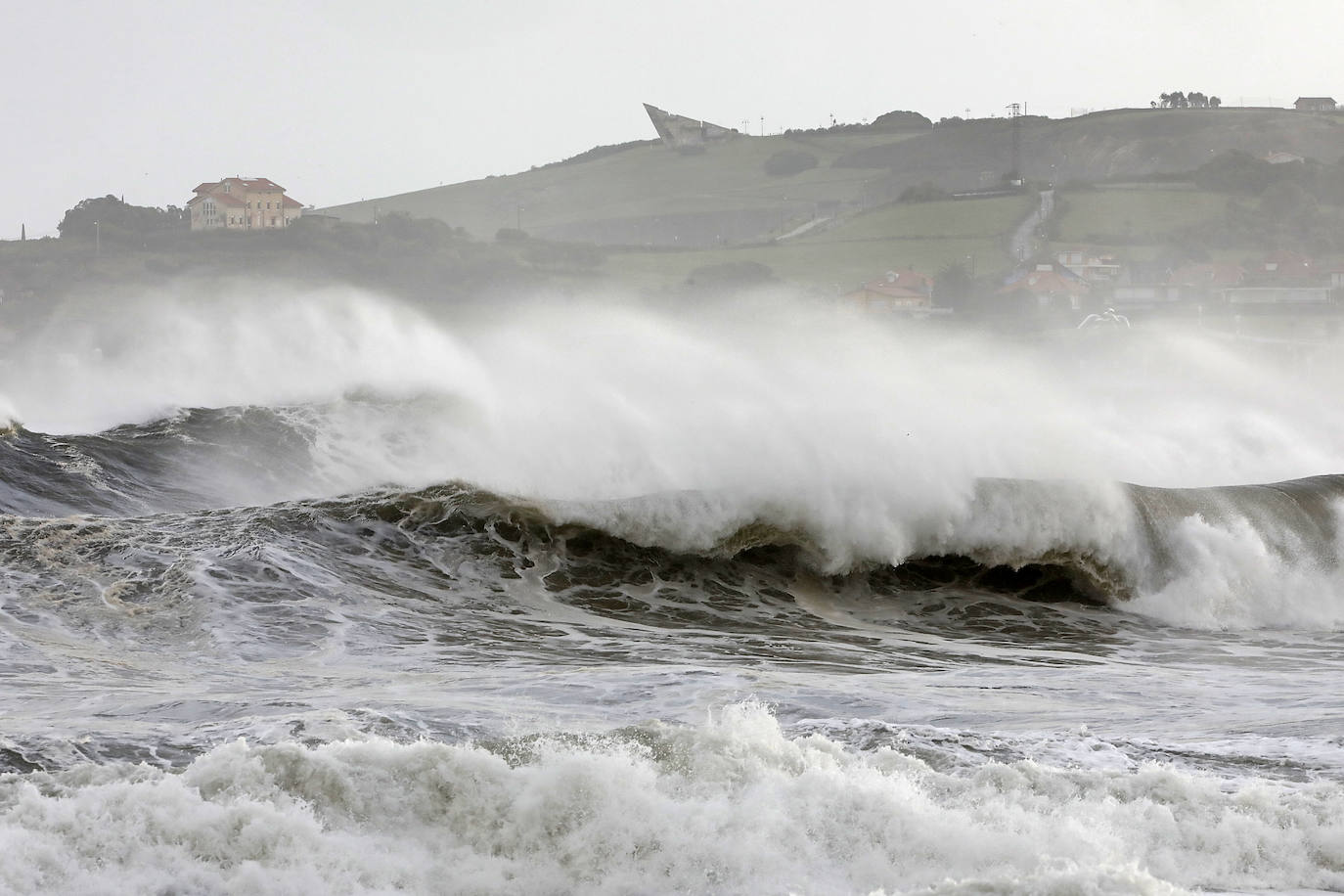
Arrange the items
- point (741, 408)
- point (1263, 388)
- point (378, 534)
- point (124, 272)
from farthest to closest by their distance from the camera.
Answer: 1. point (124, 272)
2. point (1263, 388)
3. point (741, 408)
4. point (378, 534)

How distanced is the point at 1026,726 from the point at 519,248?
109573 millimetres

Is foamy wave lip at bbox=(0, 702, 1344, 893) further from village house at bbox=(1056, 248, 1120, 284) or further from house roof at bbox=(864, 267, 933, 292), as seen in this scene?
village house at bbox=(1056, 248, 1120, 284)

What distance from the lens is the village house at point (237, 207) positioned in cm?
→ 12544

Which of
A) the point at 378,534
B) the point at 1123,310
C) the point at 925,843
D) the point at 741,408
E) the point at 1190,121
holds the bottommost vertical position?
the point at 925,843

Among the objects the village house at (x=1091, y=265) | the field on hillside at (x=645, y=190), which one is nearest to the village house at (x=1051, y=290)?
the village house at (x=1091, y=265)

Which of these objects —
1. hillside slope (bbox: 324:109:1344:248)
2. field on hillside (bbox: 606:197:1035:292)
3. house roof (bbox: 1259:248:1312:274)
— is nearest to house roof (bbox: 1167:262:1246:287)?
house roof (bbox: 1259:248:1312:274)

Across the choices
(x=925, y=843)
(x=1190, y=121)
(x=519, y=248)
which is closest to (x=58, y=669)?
(x=925, y=843)

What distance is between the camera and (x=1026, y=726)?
983 centimetres

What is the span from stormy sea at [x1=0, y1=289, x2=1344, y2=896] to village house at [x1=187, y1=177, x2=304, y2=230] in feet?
324

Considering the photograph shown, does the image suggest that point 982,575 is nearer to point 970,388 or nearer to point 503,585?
point 503,585

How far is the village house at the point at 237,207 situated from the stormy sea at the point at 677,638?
98857 millimetres

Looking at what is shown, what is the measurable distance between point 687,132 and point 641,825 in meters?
157

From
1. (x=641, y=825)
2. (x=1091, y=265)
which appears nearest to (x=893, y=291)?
(x=1091, y=265)

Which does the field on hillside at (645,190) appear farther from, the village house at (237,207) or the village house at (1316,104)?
the village house at (1316,104)
